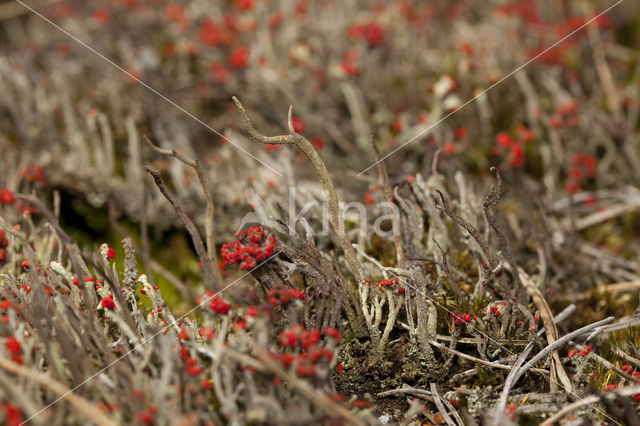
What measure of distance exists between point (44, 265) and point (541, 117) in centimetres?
325

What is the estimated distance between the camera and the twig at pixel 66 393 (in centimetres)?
165

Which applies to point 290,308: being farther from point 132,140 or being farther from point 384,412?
point 132,140

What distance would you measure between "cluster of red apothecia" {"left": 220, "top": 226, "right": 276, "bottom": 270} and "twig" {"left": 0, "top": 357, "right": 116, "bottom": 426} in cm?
70

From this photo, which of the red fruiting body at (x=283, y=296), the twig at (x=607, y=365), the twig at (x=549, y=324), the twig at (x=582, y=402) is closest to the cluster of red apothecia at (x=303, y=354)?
the red fruiting body at (x=283, y=296)

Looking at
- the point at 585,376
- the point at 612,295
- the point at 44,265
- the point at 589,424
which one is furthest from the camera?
Answer: the point at 612,295

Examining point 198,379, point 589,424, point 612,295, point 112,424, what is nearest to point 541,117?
point 612,295

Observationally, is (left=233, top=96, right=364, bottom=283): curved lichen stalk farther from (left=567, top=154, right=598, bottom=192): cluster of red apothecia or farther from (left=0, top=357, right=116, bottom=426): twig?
(left=567, top=154, right=598, bottom=192): cluster of red apothecia

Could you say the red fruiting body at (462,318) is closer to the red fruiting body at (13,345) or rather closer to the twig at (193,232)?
the twig at (193,232)

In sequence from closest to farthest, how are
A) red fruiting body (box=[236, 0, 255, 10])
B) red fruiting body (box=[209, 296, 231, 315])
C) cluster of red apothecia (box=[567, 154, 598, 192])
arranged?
red fruiting body (box=[209, 296, 231, 315]) → cluster of red apothecia (box=[567, 154, 598, 192]) → red fruiting body (box=[236, 0, 255, 10])

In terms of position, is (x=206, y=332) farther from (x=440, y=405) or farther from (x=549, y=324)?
(x=549, y=324)

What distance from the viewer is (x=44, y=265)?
251 centimetres

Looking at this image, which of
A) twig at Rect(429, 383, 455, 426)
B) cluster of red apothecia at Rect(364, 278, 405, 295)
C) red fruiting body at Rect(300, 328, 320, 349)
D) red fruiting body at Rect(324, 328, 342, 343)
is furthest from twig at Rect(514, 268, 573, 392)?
red fruiting body at Rect(300, 328, 320, 349)

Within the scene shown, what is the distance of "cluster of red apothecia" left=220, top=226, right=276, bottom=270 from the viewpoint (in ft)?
6.92

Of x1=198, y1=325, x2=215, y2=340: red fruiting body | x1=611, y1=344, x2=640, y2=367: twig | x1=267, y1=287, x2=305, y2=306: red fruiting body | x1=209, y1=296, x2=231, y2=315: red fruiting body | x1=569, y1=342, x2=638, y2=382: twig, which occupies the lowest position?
x1=611, y1=344, x2=640, y2=367: twig
